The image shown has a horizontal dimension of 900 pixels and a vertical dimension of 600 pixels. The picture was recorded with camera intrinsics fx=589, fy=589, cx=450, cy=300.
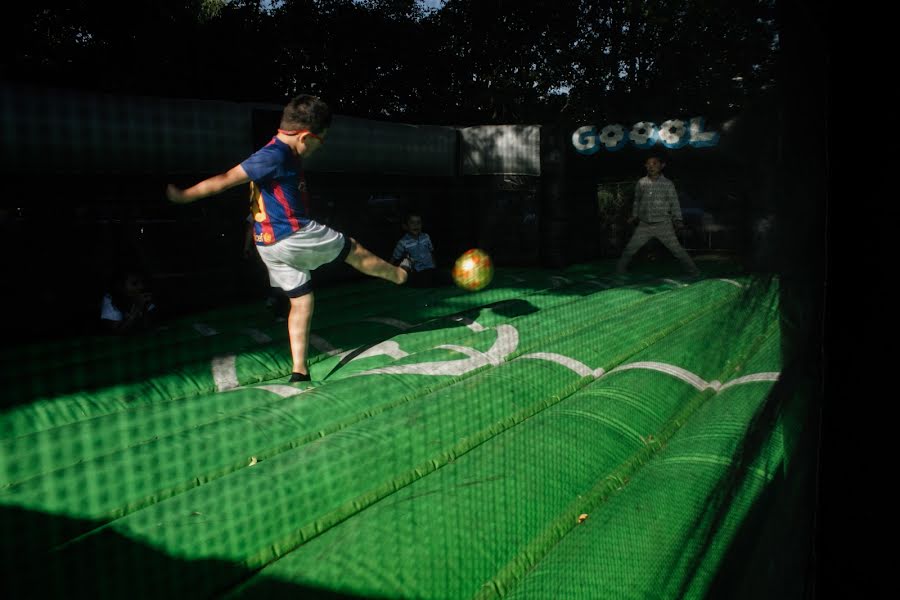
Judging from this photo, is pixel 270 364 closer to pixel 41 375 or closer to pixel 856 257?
pixel 41 375

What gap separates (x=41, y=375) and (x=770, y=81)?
8.67 feet

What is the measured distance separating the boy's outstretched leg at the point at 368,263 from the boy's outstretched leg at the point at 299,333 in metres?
0.25

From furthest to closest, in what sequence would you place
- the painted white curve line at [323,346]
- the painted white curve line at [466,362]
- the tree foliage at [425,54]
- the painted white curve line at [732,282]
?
1. the painted white curve line at [323,346]
2. the painted white curve line at [466,362]
3. the painted white curve line at [732,282]
4. the tree foliage at [425,54]

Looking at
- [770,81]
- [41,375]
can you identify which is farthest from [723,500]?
[41,375]

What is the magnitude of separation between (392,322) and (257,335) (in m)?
0.78

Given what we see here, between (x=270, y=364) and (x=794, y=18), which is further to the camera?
(x=270, y=364)

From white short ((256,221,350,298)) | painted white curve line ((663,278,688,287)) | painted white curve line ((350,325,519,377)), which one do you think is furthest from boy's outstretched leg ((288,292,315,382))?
painted white curve line ((663,278,688,287))

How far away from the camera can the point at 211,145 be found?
2230 mm

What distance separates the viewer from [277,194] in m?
2.37

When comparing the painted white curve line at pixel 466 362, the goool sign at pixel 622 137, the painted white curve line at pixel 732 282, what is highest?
the goool sign at pixel 622 137

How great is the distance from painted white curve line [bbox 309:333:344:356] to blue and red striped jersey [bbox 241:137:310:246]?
70 cm

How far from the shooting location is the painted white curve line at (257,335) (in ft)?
9.77

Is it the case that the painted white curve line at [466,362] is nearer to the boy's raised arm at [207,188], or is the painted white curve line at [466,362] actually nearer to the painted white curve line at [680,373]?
the painted white curve line at [680,373]

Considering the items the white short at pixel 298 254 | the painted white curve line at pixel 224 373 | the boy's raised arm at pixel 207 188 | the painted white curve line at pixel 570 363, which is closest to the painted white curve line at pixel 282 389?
the painted white curve line at pixel 224 373
